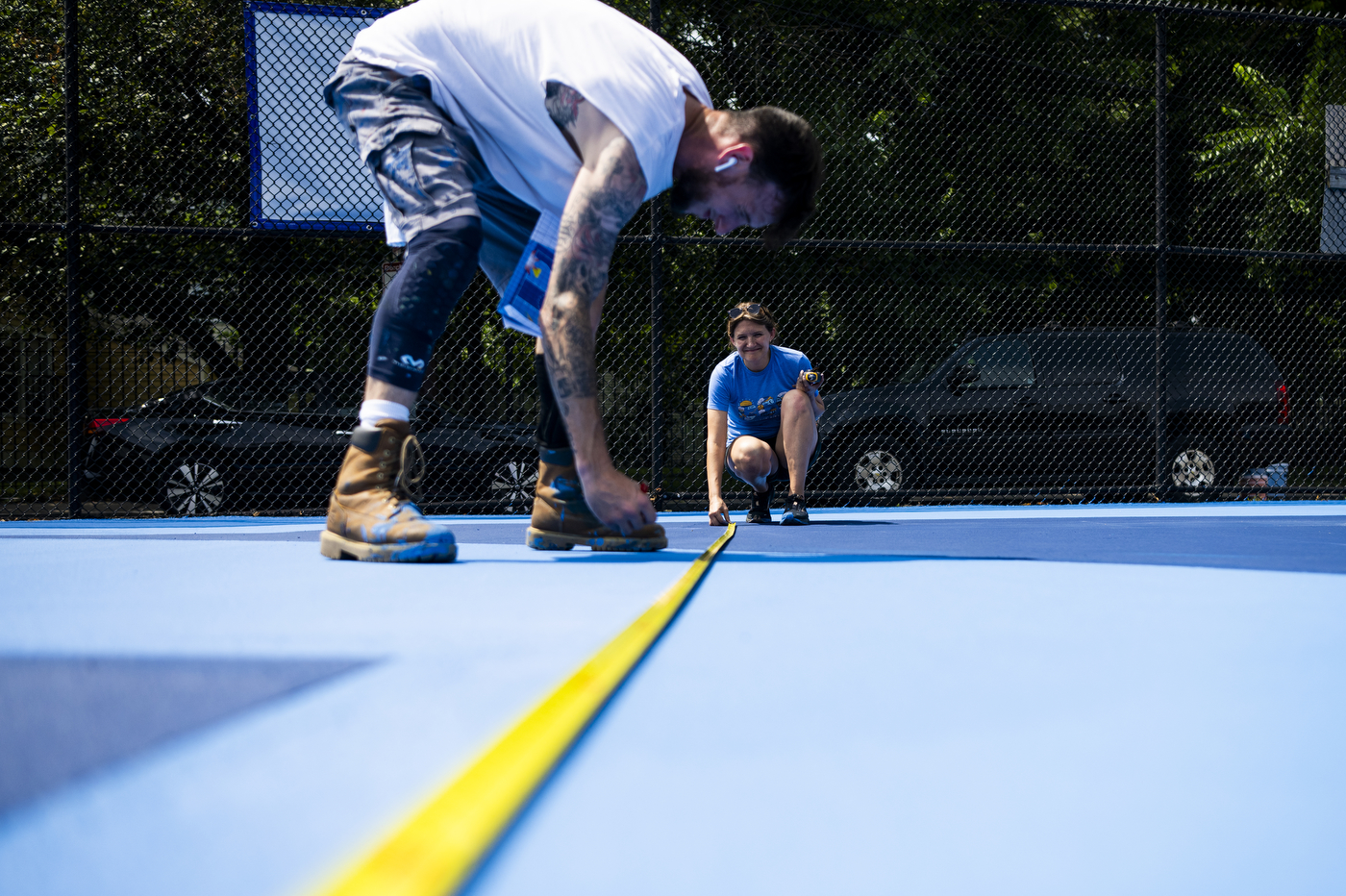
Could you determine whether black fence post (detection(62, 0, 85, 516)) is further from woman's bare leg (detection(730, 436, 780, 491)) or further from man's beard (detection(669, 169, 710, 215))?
man's beard (detection(669, 169, 710, 215))

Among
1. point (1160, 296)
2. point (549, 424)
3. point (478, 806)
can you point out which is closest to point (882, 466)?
point (1160, 296)

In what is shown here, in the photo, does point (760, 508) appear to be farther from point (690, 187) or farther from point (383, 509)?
point (383, 509)

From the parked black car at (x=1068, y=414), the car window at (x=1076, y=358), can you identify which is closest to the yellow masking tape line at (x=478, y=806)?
the parked black car at (x=1068, y=414)

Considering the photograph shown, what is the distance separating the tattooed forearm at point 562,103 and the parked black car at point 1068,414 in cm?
568

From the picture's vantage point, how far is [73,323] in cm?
510

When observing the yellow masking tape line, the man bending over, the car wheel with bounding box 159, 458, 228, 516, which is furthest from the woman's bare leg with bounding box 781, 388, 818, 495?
the car wheel with bounding box 159, 458, 228, 516

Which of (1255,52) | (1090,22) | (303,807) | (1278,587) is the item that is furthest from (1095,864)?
(1255,52)

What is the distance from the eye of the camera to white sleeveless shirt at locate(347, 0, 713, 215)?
2.42 meters

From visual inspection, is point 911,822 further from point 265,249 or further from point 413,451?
point 265,249

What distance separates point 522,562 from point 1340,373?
834 centimetres

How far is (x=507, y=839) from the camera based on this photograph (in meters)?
0.68

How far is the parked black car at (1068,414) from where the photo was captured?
316 inches

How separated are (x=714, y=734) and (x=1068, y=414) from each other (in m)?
7.97

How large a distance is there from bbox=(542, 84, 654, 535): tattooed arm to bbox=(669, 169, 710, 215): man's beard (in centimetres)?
26
